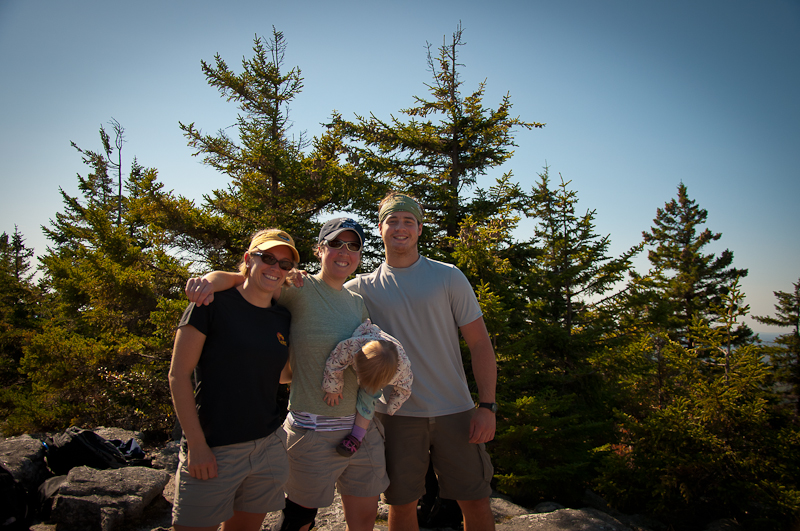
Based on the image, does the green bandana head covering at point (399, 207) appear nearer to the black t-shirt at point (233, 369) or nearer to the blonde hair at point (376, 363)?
the blonde hair at point (376, 363)

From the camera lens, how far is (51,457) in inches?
183

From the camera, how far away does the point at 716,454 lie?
16.9 ft

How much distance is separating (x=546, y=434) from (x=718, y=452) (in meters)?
2.25

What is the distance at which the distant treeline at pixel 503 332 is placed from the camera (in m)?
5.43

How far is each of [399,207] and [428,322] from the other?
883 millimetres

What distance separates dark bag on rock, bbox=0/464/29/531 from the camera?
3.44 metres

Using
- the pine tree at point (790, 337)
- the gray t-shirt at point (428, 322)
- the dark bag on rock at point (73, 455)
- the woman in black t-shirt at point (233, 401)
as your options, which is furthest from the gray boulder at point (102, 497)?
the pine tree at point (790, 337)

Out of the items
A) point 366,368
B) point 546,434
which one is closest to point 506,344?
point 546,434

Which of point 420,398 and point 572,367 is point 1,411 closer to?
point 420,398

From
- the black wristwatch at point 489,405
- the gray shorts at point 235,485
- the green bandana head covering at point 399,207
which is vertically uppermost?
the green bandana head covering at point 399,207

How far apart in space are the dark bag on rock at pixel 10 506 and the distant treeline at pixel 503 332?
3615 millimetres

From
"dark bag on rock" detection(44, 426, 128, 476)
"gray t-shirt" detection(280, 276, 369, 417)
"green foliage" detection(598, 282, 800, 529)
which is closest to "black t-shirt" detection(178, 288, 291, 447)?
"gray t-shirt" detection(280, 276, 369, 417)

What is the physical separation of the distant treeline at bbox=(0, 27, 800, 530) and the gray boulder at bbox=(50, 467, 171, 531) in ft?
10.6

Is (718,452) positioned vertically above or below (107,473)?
above
